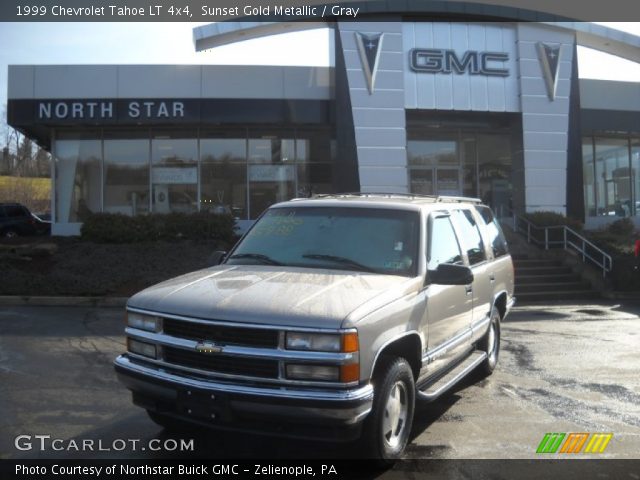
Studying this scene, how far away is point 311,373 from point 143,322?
137cm

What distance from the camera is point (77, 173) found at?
20859 mm

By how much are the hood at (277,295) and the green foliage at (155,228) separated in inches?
496

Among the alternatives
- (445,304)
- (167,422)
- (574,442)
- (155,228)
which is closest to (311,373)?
(167,422)

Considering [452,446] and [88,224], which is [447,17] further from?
[452,446]

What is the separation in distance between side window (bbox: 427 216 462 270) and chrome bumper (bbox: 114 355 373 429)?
5.19 ft

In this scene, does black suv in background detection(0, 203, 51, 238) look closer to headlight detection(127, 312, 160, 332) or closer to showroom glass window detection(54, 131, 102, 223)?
showroom glass window detection(54, 131, 102, 223)

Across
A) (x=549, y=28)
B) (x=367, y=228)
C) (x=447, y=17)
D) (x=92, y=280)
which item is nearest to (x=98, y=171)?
(x=92, y=280)

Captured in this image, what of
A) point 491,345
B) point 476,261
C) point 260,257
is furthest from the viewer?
point 491,345

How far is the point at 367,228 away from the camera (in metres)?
5.05

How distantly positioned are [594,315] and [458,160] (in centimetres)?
1156

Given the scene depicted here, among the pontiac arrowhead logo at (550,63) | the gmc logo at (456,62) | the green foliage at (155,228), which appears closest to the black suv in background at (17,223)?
the green foliage at (155,228)

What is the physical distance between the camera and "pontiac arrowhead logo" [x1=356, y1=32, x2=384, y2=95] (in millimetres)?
18547

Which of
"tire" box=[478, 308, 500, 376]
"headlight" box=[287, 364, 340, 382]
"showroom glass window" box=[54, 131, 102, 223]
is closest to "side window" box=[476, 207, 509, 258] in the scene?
"tire" box=[478, 308, 500, 376]

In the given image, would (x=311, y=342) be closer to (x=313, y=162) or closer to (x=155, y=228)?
(x=155, y=228)
